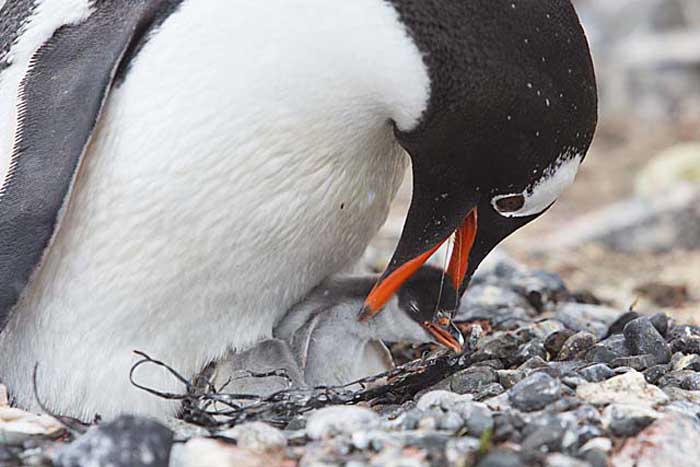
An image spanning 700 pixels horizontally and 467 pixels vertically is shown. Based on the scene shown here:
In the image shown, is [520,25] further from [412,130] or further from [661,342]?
[661,342]

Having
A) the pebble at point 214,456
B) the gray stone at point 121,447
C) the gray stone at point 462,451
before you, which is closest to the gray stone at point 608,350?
the gray stone at point 462,451

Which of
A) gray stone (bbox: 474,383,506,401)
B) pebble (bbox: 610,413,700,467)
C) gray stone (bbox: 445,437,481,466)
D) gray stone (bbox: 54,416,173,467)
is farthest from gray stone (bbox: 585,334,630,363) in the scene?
gray stone (bbox: 54,416,173,467)

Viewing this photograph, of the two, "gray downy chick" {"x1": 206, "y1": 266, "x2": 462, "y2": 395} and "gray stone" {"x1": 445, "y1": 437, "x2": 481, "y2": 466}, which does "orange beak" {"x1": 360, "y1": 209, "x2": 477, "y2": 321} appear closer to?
"gray downy chick" {"x1": 206, "y1": 266, "x2": 462, "y2": 395}

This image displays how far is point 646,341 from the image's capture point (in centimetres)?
288

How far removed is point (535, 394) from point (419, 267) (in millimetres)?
574

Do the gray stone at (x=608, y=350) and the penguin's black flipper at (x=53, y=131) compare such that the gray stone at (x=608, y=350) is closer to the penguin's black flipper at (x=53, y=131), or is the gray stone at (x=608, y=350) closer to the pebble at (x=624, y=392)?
the pebble at (x=624, y=392)

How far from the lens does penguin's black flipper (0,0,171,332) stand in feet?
8.06

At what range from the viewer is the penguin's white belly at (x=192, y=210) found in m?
2.46

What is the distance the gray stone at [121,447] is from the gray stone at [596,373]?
36.3 inches

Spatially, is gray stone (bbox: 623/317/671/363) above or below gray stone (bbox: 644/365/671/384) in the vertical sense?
below

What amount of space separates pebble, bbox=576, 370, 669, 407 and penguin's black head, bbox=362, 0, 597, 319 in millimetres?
431

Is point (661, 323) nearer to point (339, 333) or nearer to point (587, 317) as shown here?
point (587, 317)

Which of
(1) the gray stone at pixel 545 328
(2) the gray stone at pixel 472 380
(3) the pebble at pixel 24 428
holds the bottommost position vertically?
(1) the gray stone at pixel 545 328

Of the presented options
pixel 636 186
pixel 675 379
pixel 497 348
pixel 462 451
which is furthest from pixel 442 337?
pixel 636 186
